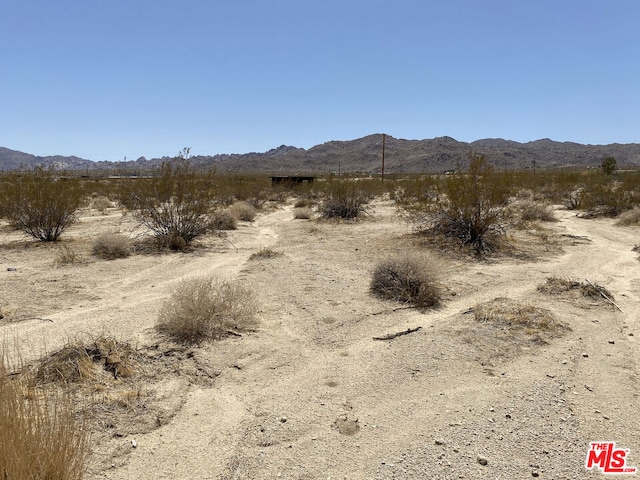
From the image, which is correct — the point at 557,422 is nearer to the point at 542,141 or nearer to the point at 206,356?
the point at 206,356

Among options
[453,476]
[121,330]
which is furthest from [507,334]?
[121,330]

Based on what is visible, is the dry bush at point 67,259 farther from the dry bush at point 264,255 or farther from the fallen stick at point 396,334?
the fallen stick at point 396,334

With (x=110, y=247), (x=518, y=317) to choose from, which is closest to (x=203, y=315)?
(x=518, y=317)

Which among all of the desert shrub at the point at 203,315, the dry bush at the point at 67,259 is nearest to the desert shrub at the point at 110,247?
the dry bush at the point at 67,259

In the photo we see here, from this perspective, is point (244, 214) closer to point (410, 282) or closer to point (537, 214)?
point (537, 214)

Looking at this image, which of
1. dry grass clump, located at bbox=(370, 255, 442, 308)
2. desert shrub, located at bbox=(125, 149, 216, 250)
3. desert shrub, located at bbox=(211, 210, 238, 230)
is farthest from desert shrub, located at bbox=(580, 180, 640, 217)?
desert shrub, located at bbox=(125, 149, 216, 250)

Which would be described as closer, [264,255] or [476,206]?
[264,255]

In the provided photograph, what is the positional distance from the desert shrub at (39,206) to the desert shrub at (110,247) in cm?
314

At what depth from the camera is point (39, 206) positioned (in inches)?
493

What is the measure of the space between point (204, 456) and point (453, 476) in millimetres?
1811

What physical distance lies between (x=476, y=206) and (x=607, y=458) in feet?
30.1

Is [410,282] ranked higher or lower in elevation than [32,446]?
lower

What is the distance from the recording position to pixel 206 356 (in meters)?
4.98

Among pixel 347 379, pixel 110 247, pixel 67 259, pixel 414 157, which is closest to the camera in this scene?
pixel 347 379
